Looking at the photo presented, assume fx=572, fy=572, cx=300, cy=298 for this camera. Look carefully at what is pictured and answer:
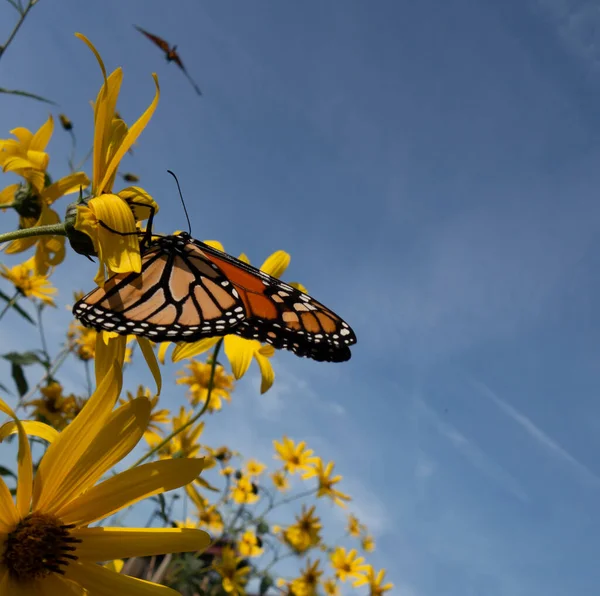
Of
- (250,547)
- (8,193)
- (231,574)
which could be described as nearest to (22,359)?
(8,193)

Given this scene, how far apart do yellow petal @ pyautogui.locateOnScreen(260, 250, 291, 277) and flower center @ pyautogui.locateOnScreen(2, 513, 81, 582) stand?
1700 millimetres

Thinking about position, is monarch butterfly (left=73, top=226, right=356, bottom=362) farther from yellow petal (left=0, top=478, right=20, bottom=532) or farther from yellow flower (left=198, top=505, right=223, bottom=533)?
yellow flower (left=198, top=505, right=223, bottom=533)

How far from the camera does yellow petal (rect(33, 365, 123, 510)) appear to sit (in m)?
0.90

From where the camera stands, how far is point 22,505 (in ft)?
3.04

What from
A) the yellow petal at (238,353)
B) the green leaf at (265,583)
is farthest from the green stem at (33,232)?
the green leaf at (265,583)

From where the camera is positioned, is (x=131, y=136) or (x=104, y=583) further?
(x=131, y=136)

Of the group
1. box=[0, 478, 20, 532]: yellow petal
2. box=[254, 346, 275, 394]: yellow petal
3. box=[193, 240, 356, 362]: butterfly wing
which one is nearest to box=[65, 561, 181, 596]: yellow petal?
box=[0, 478, 20, 532]: yellow petal

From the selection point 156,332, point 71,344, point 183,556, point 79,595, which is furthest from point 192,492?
point 79,595

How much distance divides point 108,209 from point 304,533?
543 centimetres

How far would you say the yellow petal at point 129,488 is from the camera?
3.02 ft

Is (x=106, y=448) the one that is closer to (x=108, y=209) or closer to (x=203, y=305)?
(x=108, y=209)

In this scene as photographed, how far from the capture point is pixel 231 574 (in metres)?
4.88

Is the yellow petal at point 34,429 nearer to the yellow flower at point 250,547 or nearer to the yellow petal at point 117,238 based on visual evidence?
the yellow petal at point 117,238

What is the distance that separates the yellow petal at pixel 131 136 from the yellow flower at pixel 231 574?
426cm
